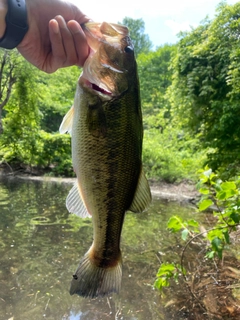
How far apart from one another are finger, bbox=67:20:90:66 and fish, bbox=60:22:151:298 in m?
0.04

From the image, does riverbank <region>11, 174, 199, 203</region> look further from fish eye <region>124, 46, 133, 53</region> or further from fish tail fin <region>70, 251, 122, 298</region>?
fish eye <region>124, 46, 133, 53</region>

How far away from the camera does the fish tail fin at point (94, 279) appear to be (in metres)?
1.41

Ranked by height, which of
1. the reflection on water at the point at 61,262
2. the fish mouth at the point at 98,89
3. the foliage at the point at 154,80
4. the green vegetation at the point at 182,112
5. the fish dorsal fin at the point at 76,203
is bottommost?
the reflection on water at the point at 61,262

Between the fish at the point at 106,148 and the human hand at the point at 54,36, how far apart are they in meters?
0.08

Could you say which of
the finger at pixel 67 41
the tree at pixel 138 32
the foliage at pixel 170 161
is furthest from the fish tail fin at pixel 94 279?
the tree at pixel 138 32

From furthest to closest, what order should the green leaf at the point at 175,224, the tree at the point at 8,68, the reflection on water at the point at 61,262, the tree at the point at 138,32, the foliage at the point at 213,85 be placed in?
the tree at the point at 138,32 → the tree at the point at 8,68 → the foliage at the point at 213,85 → the reflection on water at the point at 61,262 → the green leaf at the point at 175,224

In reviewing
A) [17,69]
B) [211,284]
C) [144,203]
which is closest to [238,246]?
[211,284]

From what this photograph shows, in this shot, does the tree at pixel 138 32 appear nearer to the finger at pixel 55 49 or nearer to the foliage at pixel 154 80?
the foliage at pixel 154 80

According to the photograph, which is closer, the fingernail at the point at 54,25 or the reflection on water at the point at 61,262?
the fingernail at the point at 54,25

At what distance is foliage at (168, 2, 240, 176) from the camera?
9859 millimetres

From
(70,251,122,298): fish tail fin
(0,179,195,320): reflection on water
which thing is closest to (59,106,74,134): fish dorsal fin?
(70,251,122,298): fish tail fin

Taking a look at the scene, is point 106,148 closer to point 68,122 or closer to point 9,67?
point 68,122

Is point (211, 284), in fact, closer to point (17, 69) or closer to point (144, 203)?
point (144, 203)

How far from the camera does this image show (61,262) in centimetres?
515
